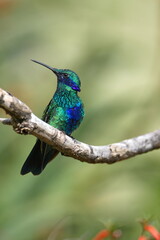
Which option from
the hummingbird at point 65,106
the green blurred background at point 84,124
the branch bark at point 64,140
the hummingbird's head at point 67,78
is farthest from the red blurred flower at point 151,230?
the hummingbird's head at point 67,78

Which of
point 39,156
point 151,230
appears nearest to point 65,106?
point 39,156

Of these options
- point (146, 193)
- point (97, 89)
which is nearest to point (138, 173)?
point (146, 193)

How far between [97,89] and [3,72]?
0.79 metres

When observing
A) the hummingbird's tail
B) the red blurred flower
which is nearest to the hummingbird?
the hummingbird's tail

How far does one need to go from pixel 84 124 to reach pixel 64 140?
1905mm

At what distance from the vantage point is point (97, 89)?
4.70 m

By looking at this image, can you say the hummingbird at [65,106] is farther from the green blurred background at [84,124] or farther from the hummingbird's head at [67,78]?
the green blurred background at [84,124]

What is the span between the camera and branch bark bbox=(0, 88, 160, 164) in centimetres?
200

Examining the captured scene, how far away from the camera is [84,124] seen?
419 cm

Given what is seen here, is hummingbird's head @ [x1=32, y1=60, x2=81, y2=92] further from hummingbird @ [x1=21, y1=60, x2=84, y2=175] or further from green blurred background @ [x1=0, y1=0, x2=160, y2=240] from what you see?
green blurred background @ [x1=0, y1=0, x2=160, y2=240]

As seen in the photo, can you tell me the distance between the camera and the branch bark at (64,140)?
200 centimetres

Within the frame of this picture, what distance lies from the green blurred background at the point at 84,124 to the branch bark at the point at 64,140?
1.07ft

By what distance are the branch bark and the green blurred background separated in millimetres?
326

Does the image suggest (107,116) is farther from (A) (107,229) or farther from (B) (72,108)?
(A) (107,229)
